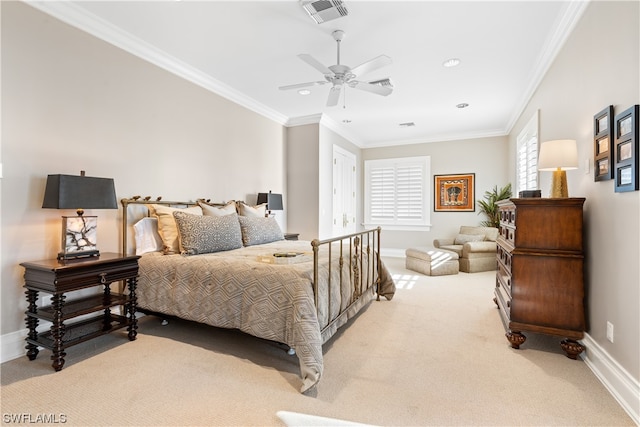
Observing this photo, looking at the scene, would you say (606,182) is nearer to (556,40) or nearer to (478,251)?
(556,40)

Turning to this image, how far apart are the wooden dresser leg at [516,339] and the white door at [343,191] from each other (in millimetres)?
4038

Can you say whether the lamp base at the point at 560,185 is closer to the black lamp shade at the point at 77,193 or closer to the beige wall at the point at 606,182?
the beige wall at the point at 606,182

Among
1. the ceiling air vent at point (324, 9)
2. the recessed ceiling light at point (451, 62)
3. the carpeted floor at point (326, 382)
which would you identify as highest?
the recessed ceiling light at point (451, 62)

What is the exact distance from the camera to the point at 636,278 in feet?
5.93

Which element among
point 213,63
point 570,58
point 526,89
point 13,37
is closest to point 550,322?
point 570,58

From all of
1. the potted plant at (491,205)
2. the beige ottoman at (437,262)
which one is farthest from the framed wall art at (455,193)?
the beige ottoman at (437,262)

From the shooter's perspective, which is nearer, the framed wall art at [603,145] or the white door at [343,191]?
the framed wall art at [603,145]

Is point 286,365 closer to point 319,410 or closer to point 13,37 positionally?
point 319,410

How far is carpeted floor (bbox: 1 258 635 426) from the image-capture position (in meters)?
1.75

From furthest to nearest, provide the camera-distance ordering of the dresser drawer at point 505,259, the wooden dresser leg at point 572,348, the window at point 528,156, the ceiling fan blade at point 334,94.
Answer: the window at point 528,156 → the ceiling fan blade at point 334,94 → the dresser drawer at point 505,259 → the wooden dresser leg at point 572,348

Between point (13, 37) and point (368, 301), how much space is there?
3971mm

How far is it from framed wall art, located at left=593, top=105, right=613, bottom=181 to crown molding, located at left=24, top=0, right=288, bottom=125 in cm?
399

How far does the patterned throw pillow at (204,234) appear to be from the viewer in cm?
299

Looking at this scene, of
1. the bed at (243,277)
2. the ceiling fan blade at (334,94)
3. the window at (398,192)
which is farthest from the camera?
the window at (398,192)
